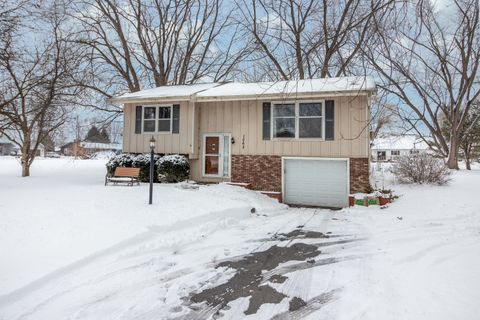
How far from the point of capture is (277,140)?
1190 centimetres

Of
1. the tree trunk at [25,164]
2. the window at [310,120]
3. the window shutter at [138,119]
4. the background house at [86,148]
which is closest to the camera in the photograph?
the window at [310,120]

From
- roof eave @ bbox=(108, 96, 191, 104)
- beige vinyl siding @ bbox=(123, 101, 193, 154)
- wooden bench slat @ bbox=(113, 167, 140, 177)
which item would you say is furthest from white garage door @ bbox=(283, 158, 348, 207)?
wooden bench slat @ bbox=(113, 167, 140, 177)

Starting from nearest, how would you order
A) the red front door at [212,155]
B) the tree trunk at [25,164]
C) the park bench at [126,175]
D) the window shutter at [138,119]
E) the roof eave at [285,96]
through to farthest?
the roof eave at [285,96] < the park bench at [126,175] < the red front door at [212,155] < the window shutter at [138,119] < the tree trunk at [25,164]

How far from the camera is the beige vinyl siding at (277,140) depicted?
36.1 ft

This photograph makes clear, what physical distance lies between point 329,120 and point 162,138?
693 cm

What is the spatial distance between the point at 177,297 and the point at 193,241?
241 cm

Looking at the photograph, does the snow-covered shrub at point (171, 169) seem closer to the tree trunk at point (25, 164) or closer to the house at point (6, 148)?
the tree trunk at point (25, 164)

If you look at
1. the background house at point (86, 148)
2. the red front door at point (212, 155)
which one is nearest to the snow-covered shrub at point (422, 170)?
the red front door at point (212, 155)

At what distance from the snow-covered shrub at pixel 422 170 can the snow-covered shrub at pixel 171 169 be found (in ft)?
29.5

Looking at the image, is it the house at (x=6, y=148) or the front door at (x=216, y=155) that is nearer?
the front door at (x=216, y=155)

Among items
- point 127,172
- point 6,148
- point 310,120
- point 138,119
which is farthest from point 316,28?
point 6,148

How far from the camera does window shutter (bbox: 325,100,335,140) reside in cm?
1124

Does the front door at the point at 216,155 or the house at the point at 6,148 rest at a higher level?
the house at the point at 6,148

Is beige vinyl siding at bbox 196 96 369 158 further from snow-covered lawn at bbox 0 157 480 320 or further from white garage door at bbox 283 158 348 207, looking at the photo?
snow-covered lawn at bbox 0 157 480 320
